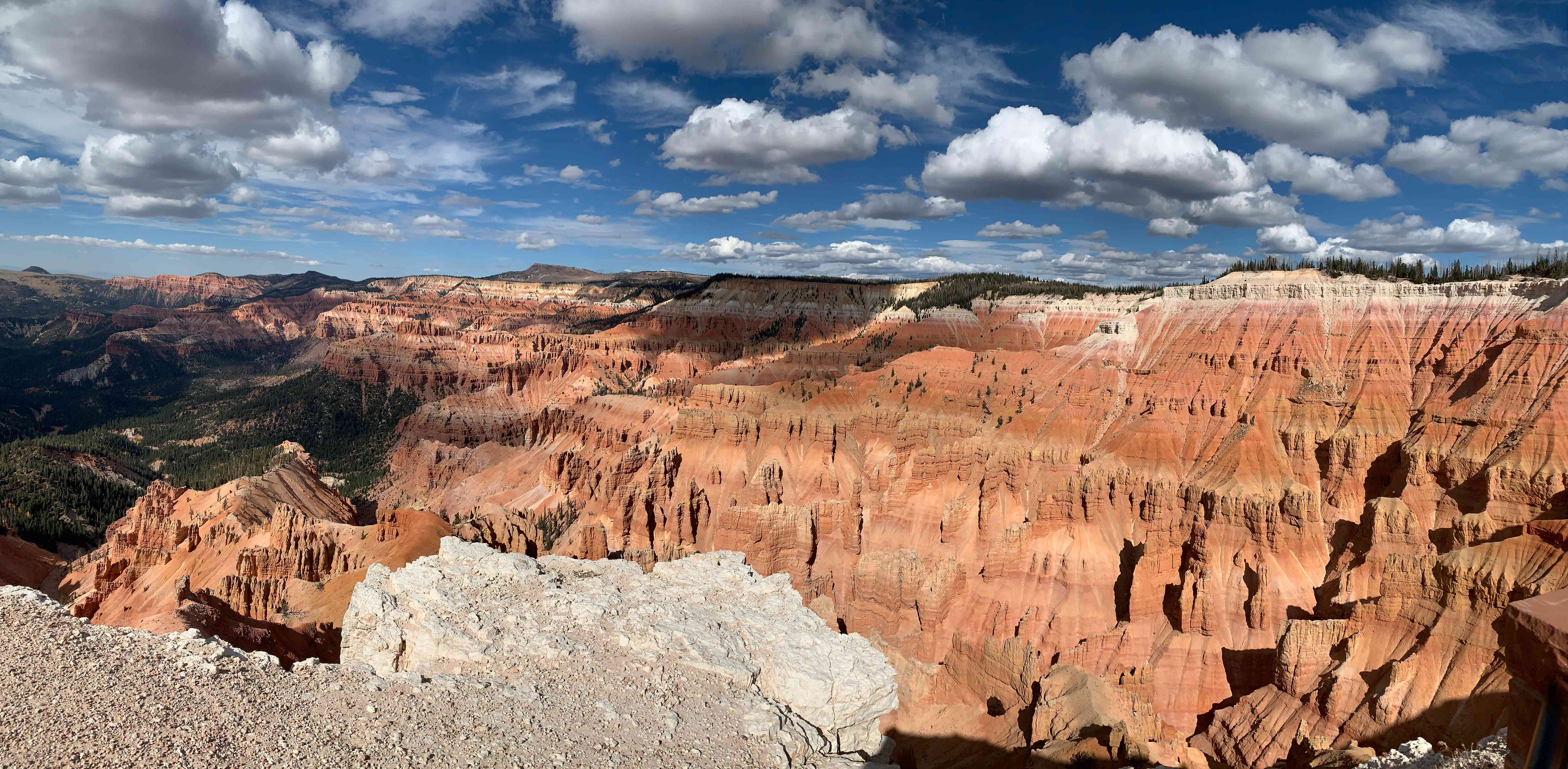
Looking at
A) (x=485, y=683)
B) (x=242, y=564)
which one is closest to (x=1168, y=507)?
(x=485, y=683)

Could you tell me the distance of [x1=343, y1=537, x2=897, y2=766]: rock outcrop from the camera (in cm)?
2353

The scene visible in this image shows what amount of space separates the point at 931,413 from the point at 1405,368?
108ft

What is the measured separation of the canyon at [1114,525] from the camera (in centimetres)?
2928

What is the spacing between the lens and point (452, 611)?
25.2 meters

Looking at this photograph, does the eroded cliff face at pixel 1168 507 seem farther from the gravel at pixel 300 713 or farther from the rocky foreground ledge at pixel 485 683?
the gravel at pixel 300 713

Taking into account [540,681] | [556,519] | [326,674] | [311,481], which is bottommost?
[556,519]

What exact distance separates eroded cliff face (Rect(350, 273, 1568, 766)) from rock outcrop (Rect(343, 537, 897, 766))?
350 inches

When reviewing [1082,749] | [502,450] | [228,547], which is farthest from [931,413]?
[502,450]

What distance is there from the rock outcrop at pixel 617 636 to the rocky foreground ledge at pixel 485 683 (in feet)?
0.29

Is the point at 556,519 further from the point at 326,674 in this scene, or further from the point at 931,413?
the point at 326,674

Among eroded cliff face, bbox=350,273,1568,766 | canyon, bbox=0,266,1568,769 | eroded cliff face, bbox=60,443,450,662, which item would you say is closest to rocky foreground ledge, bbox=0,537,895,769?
canyon, bbox=0,266,1568,769

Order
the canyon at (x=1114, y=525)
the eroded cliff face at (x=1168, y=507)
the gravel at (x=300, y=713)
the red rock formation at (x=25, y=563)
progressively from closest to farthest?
the gravel at (x=300, y=713)
the canyon at (x=1114, y=525)
the eroded cliff face at (x=1168, y=507)
the red rock formation at (x=25, y=563)

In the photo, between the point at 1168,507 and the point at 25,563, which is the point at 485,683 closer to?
the point at 1168,507

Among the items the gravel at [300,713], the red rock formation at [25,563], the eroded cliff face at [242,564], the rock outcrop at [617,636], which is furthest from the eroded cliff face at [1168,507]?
the red rock formation at [25,563]
